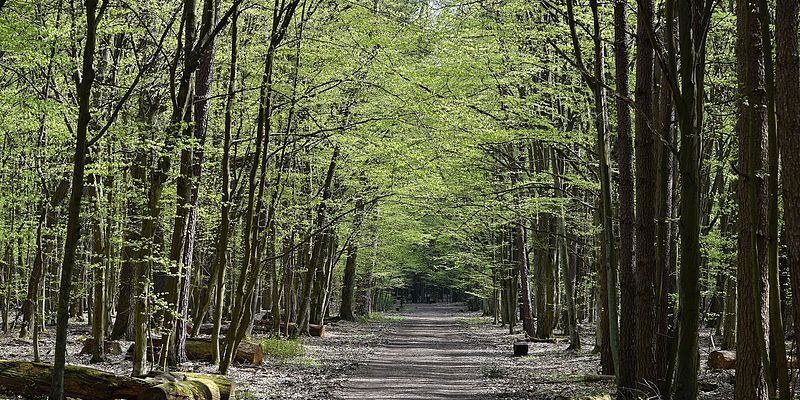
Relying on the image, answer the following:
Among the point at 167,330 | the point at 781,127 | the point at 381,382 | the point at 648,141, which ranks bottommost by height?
the point at 381,382

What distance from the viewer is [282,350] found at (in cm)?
1864

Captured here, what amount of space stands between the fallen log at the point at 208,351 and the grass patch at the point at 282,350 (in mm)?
1827

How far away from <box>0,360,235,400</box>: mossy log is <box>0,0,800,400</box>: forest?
0.09 feet

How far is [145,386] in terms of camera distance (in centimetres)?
891

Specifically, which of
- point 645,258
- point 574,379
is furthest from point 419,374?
point 645,258

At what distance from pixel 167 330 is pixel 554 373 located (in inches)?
303

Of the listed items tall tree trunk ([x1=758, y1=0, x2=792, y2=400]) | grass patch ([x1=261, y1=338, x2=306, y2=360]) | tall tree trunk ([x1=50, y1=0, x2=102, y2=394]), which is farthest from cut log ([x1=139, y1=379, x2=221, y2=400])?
grass patch ([x1=261, y1=338, x2=306, y2=360])

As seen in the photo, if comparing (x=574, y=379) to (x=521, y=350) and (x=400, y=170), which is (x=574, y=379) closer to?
(x=521, y=350)

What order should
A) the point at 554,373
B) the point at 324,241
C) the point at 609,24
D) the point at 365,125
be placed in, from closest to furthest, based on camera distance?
the point at 609,24 → the point at 554,373 → the point at 365,125 → the point at 324,241

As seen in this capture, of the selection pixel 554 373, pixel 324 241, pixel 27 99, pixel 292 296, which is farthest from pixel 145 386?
pixel 292 296

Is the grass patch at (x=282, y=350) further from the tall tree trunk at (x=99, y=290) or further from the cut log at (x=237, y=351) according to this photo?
the tall tree trunk at (x=99, y=290)

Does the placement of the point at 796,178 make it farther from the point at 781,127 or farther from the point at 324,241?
the point at 324,241

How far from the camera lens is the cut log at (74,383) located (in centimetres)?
906

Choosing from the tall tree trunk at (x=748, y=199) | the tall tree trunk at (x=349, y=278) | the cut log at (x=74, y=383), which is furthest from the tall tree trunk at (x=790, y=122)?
the tall tree trunk at (x=349, y=278)
